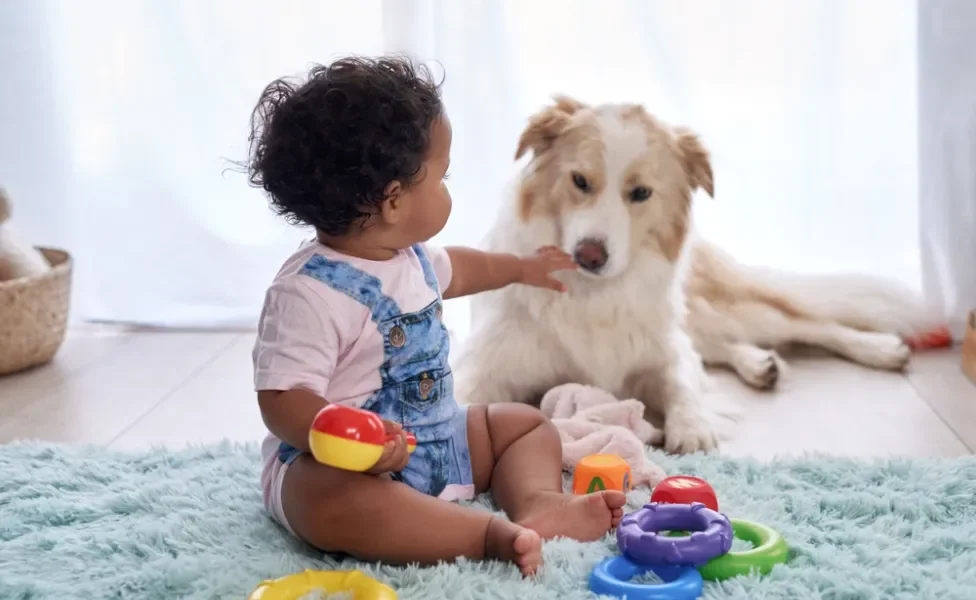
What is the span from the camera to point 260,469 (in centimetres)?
180

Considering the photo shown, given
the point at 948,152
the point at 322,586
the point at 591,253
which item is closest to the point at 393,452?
the point at 322,586

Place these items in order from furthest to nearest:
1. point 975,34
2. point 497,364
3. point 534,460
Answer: point 975,34 → point 497,364 → point 534,460

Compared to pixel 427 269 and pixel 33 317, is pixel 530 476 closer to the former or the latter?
pixel 427 269

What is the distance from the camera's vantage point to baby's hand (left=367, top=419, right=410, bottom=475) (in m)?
1.26

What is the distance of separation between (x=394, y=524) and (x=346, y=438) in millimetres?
210

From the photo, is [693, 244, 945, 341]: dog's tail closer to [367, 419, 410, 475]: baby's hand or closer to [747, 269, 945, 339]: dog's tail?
[747, 269, 945, 339]: dog's tail

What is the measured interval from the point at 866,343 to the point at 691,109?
0.74m

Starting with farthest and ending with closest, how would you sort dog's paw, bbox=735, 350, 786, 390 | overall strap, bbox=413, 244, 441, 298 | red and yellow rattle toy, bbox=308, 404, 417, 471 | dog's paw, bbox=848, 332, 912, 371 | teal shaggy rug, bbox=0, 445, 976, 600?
dog's paw, bbox=848, 332, 912, 371 < dog's paw, bbox=735, 350, 786, 390 < overall strap, bbox=413, 244, 441, 298 < teal shaggy rug, bbox=0, 445, 976, 600 < red and yellow rattle toy, bbox=308, 404, 417, 471

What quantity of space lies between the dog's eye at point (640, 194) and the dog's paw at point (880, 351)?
2.81 ft

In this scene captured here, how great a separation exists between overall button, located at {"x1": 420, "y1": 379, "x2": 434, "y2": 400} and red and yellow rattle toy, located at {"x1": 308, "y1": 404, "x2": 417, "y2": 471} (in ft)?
0.95

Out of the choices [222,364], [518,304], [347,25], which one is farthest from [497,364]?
[347,25]

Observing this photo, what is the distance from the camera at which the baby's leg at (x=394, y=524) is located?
136 cm

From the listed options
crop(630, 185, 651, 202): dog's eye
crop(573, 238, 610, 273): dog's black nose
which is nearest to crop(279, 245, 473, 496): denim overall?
crop(573, 238, 610, 273): dog's black nose

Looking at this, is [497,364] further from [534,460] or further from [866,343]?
[866,343]
